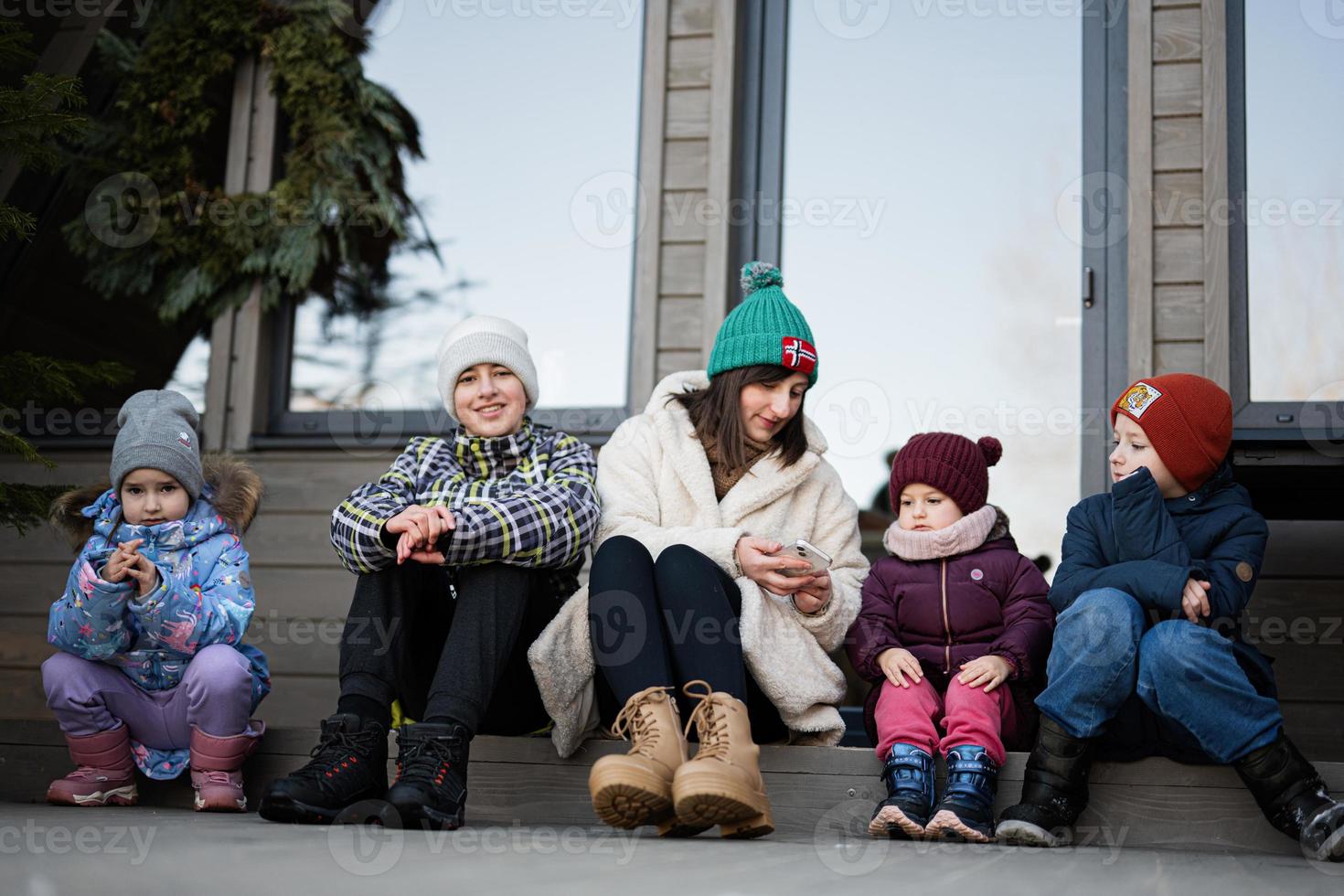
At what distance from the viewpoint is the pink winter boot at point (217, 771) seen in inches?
90.3

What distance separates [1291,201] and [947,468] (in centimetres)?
147

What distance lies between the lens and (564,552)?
228cm

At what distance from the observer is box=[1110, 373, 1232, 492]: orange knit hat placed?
2.26m

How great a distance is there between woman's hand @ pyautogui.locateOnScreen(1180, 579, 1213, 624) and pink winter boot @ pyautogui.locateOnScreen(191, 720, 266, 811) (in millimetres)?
1616

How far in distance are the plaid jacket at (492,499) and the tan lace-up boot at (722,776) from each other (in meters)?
0.40

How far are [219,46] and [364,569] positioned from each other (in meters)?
2.23

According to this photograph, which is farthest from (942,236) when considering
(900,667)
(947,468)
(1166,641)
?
(1166,641)

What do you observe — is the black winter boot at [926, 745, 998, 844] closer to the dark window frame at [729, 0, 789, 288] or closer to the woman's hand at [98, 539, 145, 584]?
the woman's hand at [98, 539, 145, 584]

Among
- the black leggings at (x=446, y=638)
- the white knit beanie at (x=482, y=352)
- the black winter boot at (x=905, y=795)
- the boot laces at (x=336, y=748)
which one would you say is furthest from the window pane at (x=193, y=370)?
the black winter boot at (x=905, y=795)

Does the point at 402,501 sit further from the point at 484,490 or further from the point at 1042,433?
the point at 1042,433

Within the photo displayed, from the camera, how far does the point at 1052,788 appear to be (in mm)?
2027

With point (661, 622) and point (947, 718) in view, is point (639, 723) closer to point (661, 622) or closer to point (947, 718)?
point (661, 622)

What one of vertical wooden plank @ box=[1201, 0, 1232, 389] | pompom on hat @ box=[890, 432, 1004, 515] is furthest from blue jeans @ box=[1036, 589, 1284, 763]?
vertical wooden plank @ box=[1201, 0, 1232, 389]

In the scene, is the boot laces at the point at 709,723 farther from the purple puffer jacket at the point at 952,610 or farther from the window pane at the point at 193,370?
the window pane at the point at 193,370
